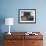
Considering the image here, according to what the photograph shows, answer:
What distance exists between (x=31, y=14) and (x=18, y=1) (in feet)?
2.10

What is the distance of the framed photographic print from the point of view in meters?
4.41

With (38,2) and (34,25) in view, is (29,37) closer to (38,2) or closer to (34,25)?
(34,25)

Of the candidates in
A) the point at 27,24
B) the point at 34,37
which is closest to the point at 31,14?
the point at 27,24

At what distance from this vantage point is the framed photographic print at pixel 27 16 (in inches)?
173

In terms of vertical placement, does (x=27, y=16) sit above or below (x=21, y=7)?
below

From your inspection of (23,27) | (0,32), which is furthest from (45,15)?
(0,32)

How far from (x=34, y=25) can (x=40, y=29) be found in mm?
255

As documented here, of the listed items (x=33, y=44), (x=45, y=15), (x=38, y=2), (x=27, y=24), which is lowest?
(x=33, y=44)

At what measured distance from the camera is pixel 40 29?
4457 mm

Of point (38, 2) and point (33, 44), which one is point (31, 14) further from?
point (33, 44)

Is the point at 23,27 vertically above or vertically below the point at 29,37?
above

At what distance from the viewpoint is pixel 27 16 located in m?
4.45

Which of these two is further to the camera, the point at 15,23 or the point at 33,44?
the point at 15,23

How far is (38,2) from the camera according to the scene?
14.5 ft
